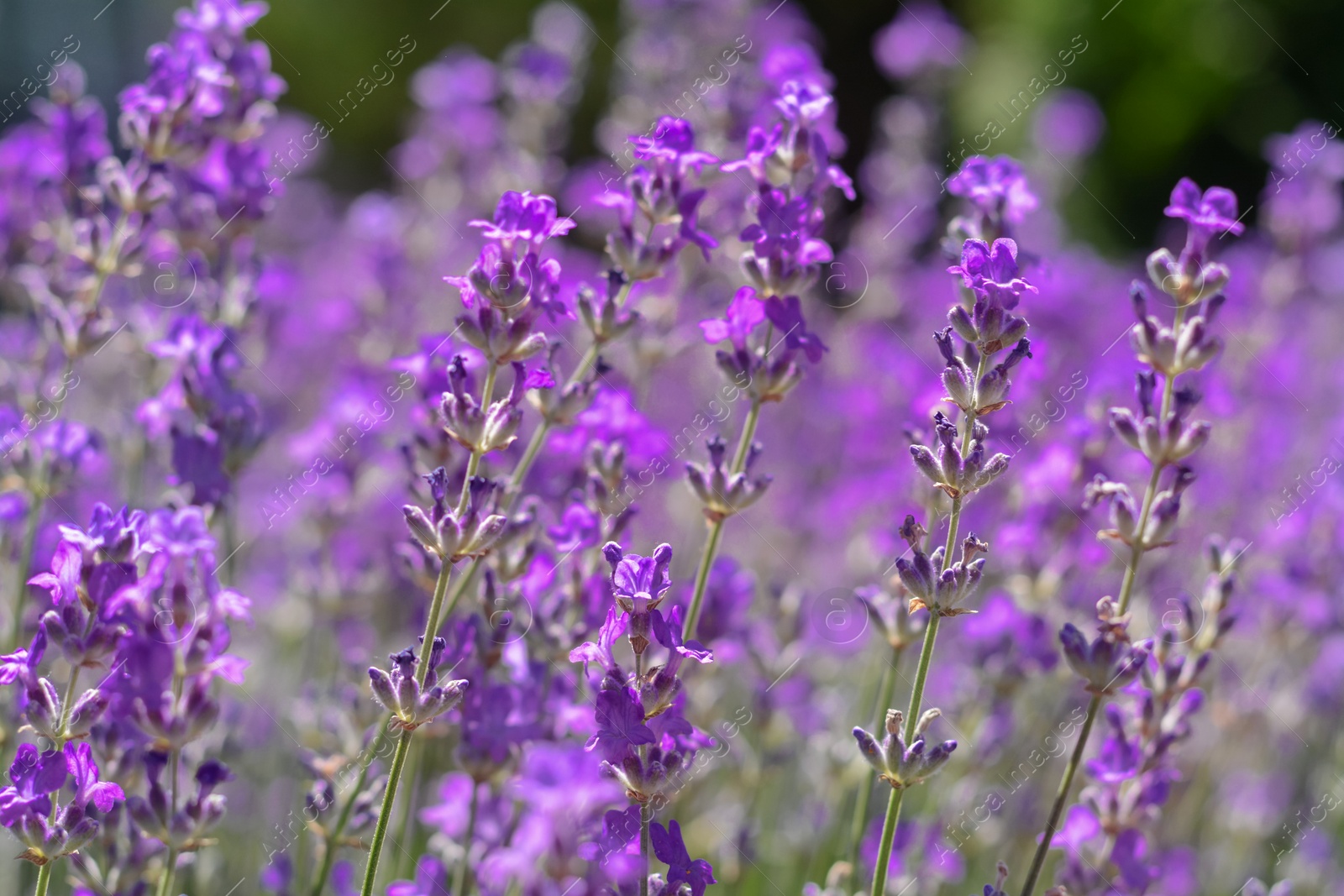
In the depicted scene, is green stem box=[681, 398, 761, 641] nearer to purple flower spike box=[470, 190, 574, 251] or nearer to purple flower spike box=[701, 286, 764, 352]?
purple flower spike box=[701, 286, 764, 352]

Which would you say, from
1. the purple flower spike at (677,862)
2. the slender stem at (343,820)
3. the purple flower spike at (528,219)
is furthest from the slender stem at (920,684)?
the slender stem at (343,820)

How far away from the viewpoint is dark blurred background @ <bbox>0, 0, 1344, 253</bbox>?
8977 millimetres

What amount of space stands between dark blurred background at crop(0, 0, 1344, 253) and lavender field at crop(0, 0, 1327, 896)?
4.50m

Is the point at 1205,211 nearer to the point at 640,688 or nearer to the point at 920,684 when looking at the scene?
the point at 920,684

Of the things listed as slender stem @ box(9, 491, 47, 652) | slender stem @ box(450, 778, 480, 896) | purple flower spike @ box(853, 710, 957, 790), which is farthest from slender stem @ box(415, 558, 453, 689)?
slender stem @ box(9, 491, 47, 652)

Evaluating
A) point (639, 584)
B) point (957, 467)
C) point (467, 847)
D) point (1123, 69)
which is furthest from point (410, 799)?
point (1123, 69)

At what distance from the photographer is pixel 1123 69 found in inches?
380

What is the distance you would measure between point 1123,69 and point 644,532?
7.54m

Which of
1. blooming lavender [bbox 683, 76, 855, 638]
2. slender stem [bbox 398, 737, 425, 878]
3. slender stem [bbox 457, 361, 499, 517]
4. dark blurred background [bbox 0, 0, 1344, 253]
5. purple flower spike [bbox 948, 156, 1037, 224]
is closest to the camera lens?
slender stem [bbox 457, 361, 499, 517]

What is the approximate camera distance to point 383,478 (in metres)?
3.55

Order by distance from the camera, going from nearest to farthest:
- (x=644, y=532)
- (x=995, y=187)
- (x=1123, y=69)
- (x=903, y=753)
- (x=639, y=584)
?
(x=639, y=584)
(x=903, y=753)
(x=995, y=187)
(x=644, y=532)
(x=1123, y=69)

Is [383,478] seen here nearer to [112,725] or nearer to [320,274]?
[112,725]

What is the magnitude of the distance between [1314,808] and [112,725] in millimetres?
3156

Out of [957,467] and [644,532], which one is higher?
[957,467]
